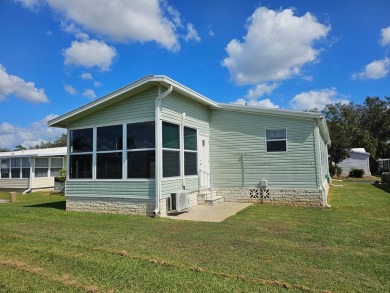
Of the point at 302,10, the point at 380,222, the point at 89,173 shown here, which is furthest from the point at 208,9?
the point at 380,222

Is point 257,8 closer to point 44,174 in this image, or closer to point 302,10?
point 302,10

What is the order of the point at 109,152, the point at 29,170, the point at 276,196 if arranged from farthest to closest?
the point at 29,170 → the point at 276,196 → the point at 109,152

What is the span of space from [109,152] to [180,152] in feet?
7.27

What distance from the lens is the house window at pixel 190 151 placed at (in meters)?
9.80

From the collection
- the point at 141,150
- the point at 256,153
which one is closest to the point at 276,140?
the point at 256,153

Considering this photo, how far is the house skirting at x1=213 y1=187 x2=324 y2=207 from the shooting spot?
975cm

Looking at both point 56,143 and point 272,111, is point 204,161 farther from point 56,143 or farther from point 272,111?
point 56,143

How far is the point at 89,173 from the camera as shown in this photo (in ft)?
31.5

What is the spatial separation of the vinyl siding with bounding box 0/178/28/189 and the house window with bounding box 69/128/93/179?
11.6m

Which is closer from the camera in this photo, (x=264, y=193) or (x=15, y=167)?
(x=264, y=193)

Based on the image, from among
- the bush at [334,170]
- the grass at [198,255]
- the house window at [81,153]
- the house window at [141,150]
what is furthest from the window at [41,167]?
the bush at [334,170]

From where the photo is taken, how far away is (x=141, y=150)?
8656 millimetres

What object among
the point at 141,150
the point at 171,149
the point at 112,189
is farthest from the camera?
the point at 112,189

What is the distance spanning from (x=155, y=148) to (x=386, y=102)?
4397 cm
